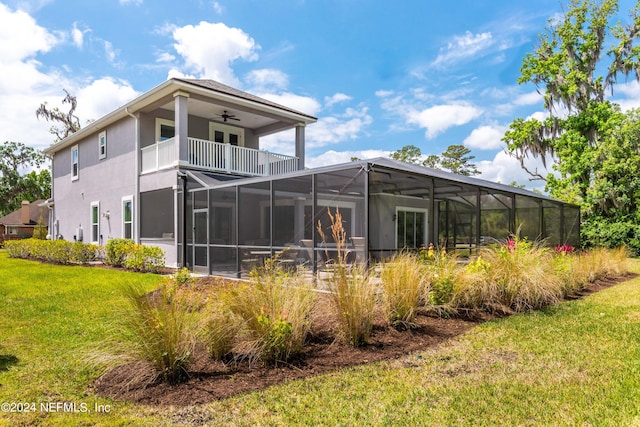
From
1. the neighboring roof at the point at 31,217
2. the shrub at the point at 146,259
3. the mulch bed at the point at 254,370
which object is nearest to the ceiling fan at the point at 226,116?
the shrub at the point at 146,259

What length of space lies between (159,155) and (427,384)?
1246 cm

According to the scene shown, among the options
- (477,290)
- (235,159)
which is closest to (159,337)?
(477,290)

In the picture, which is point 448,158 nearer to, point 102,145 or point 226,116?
point 226,116

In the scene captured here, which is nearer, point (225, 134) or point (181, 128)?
point (181, 128)

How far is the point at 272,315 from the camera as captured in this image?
4332 mm

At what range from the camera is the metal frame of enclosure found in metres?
8.65

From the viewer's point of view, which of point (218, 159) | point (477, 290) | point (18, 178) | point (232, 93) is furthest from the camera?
point (18, 178)

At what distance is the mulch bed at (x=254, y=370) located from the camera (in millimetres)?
3461

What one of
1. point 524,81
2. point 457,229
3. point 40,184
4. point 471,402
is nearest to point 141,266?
point 457,229

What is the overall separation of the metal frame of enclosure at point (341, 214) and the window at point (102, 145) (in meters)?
3.93

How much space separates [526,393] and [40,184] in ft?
152

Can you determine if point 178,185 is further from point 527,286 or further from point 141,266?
point 527,286

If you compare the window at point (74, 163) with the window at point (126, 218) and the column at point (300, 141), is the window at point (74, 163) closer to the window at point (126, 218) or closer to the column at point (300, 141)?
the window at point (126, 218)

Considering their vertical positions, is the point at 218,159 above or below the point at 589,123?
below
